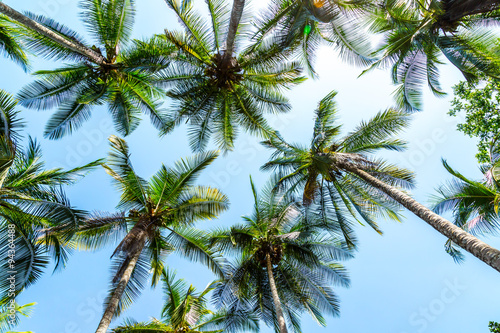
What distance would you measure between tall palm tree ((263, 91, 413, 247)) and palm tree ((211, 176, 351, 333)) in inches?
32.4

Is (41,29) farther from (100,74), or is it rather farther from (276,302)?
(276,302)

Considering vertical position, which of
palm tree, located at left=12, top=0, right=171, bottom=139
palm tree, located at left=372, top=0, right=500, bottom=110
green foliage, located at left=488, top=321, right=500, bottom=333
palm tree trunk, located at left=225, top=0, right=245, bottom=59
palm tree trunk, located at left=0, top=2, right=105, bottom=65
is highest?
palm tree, located at left=12, top=0, right=171, bottom=139

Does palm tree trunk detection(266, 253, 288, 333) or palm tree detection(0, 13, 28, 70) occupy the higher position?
palm tree detection(0, 13, 28, 70)

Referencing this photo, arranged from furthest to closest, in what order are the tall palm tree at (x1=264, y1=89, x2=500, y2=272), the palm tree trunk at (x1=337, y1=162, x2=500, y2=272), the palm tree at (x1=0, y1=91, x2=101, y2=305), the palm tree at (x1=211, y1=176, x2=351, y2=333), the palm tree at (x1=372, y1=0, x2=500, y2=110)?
the palm tree at (x1=211, y1=176, x2=351, y2=333) → the tall palm tree at (x1=264, y1=89, x2=500, y2=272) → the palm tree at (x1=372, y1=0, x2=500, y2=110) → the palm tree at (x1=0, y1=91, x2=101, y2=305) → the palm tree trunk at (x1=337, y1=162, x2=500, y2=272)

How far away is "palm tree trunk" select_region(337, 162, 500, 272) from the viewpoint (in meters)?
5.69

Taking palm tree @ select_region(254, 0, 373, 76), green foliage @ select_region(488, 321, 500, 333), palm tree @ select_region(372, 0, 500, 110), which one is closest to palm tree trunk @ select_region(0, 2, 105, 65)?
palm tree @ select_region(254, 0, 373, 76)

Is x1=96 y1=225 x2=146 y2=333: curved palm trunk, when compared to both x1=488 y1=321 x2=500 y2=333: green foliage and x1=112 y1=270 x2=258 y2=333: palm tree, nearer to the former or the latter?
x1=112 y1=270 x2=258 y2=333: palm tree

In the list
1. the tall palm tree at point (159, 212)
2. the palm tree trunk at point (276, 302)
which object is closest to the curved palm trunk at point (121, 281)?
the tall palm tree at point (159, 212)

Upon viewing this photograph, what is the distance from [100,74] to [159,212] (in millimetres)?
6037

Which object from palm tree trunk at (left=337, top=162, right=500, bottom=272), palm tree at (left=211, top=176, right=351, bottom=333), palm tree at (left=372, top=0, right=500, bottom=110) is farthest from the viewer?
palm tree at (left=211, top=176, right=351, bottom=333)

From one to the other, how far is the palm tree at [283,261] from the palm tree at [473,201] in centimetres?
435

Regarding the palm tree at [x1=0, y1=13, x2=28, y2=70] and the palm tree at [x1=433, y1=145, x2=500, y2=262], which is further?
the palm tree at [x1=0, y1=13, x2=28, y2=70]

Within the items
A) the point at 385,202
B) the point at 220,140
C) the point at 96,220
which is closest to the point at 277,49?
the point at 220,140

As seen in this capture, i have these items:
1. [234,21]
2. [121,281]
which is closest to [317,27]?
[234,21]
